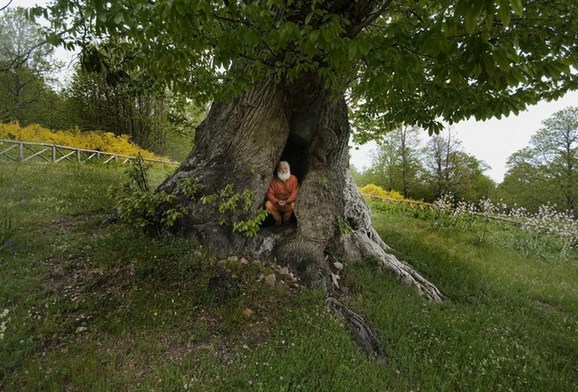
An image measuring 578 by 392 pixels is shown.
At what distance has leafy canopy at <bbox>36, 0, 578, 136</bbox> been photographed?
182 centimetres

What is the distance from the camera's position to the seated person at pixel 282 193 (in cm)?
552

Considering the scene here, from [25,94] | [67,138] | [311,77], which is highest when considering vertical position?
[25,94]

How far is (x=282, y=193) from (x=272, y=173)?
449 mm

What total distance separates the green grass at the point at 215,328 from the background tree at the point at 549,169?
28873 mm

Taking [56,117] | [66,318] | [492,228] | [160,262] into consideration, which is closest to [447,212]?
[492,228]

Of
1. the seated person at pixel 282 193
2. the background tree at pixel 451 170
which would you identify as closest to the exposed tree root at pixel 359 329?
the seated person at pixel 282 193

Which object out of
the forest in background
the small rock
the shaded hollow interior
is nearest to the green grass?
the small rock

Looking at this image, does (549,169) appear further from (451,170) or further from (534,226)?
(534,226)

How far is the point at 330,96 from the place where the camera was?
549cm

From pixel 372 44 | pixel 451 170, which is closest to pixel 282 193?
pixel 372 44

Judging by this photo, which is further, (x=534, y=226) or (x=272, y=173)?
Result: (x=534, y=226)

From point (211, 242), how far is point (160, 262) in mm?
815

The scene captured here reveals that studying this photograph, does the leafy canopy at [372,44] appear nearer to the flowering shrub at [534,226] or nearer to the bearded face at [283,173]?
the bearded face at [283,173]

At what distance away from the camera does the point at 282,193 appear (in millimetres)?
5594
